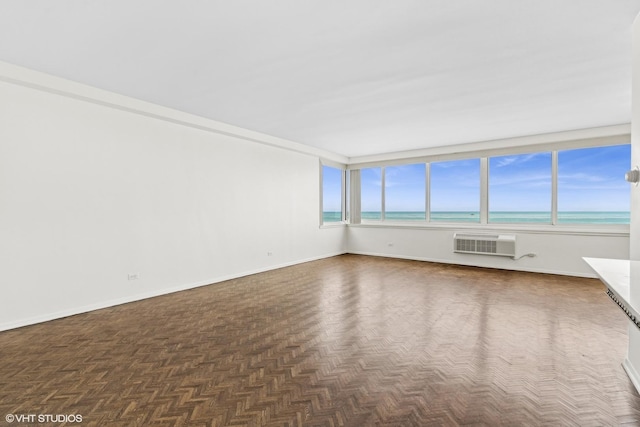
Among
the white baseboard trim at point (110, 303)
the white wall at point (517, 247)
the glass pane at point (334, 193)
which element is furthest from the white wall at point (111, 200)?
the white wall at point (517, 247)

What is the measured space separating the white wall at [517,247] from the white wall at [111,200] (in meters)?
3.18

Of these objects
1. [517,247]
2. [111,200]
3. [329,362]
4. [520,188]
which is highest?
[520,188]

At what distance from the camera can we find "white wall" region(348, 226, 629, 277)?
562 cm

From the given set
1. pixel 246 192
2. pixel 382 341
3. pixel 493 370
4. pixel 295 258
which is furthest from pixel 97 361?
pixel 295 258

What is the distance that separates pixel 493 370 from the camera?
2377 millimetres

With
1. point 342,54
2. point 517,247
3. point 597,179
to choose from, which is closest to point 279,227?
point 342,54

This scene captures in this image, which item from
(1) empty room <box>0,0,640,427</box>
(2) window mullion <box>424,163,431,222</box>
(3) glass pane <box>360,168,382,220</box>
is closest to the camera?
(1) empty room <box>0,0,640,427</box>

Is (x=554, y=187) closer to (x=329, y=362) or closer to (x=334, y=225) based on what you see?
(x=334, y=225)

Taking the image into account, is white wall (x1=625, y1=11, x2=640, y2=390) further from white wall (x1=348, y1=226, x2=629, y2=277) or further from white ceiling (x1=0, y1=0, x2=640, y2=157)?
white wall (x1=348, y1=226, x2=629, y2=277)

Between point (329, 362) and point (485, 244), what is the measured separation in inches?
209

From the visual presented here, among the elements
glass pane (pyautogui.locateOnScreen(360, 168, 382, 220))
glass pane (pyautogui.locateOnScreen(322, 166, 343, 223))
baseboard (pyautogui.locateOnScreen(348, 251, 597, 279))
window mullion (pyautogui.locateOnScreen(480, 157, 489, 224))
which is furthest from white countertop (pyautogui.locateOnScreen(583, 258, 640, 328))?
glass pane (pyautogui.locateOnScreen(322, 166, 343, 223))

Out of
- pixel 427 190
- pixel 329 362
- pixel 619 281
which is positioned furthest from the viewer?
pixel 427 190

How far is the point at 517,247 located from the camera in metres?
6.34

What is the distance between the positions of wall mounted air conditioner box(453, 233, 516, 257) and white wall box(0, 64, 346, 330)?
4.16 m
